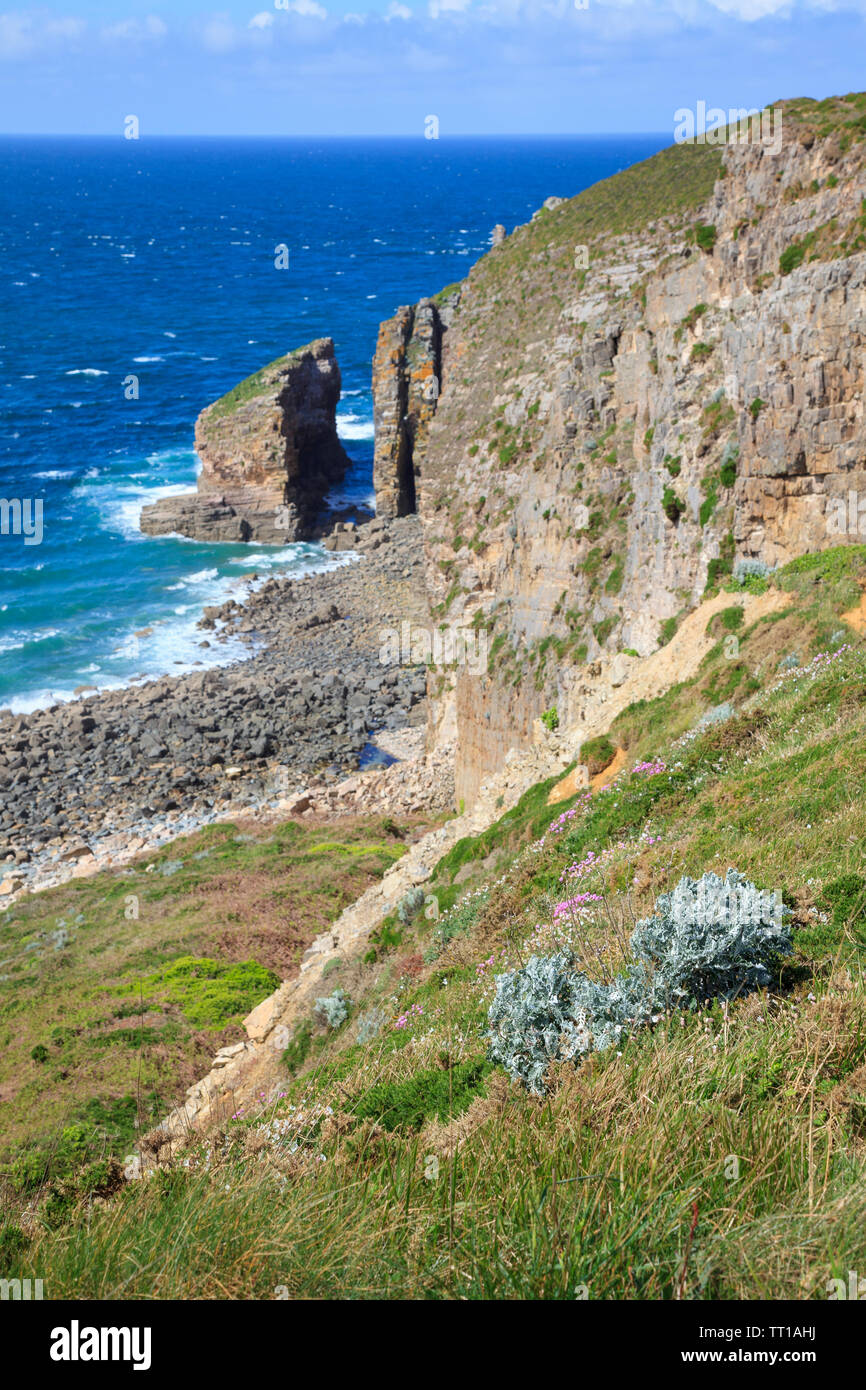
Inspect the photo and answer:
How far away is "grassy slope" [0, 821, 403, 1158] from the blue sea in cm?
1832

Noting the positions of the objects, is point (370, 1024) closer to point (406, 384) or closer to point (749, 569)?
point (749, 569)

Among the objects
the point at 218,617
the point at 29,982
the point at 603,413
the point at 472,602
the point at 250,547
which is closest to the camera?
the point at 29,982

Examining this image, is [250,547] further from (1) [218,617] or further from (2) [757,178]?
(2) [757,178]

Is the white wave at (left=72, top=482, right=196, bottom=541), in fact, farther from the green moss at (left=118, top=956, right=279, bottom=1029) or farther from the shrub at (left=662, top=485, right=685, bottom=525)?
the shrub at (left=662, top=485, right=685, bottom=525)

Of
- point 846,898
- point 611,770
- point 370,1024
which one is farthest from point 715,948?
point 611,770

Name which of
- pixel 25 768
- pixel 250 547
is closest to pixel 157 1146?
pixel 25 768

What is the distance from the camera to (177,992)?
19.0 m

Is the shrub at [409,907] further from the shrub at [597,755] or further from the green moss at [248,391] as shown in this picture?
the green moss at [248,391]


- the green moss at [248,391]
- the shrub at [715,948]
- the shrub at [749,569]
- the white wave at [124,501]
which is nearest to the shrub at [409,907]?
the shrub at [749,569]

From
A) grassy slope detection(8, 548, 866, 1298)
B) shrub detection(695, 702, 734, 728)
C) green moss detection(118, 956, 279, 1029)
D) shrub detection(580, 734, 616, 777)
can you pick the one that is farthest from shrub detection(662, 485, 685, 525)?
green moss detection(118, 956, 279, 1029)

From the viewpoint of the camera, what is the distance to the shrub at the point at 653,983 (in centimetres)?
658

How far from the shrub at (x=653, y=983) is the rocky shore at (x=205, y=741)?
1017 inches
